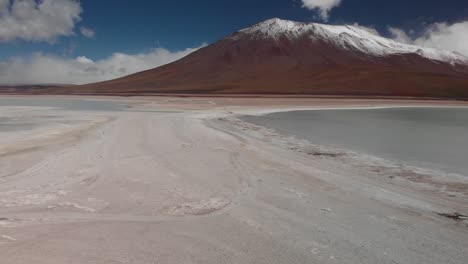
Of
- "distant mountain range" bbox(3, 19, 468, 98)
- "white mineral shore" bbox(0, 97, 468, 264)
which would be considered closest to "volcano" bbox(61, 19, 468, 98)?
"distant mountain range" bbox(3, 19, 468, 98)

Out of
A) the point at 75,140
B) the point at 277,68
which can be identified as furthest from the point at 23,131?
the point at 277,68

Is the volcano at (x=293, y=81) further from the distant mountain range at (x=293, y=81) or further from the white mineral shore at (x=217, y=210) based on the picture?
the white mineral shore at (x=217, y=210)

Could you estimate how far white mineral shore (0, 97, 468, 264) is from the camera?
4812 millimetres

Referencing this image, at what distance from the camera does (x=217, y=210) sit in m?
6.43

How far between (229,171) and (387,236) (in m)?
4.65

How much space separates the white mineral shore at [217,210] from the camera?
4.81 meters

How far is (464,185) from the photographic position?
8531 mm

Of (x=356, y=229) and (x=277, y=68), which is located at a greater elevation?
(x=277, y=68)

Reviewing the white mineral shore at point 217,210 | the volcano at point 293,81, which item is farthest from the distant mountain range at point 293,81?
the white mineral shore at point 217,210

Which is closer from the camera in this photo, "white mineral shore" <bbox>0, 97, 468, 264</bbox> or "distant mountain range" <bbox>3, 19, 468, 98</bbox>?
"white mineral shore" <bbox>0, 97, 468, 264</bbox>

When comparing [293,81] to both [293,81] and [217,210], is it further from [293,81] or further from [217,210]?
[217,210]

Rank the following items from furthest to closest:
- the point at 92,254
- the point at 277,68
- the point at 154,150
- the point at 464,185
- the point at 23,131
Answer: the point at 277,68 < the point at 23,131 < the point at 154,150 < the point at 464,185 < the point at 92,254

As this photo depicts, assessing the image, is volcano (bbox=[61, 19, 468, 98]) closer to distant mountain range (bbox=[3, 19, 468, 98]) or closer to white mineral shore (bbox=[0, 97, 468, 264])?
distant mountain range (bbox=[3, 19, 468, 98])

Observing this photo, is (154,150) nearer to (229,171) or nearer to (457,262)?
(229,171)
